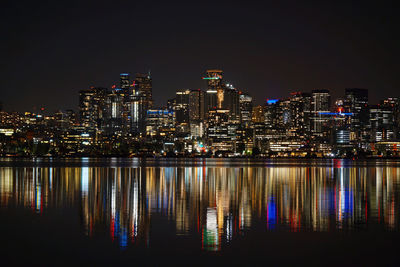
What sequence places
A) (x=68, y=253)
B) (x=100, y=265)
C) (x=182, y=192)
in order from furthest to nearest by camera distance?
1. (x=182, y=192)
2. (x=68, y=253)
3. (x=100, y=265)

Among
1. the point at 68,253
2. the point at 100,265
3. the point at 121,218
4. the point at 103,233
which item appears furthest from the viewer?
the point at 121,218

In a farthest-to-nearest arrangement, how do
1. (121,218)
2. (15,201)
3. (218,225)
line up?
(15,201), (121,218), (218,225)

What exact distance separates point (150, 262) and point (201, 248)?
7.33 feet

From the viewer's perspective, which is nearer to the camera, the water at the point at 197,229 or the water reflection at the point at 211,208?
the water at the point at 197,229

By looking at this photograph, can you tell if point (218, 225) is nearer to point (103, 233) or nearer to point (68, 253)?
point (103, 233)

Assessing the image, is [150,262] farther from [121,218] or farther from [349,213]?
[349,213]

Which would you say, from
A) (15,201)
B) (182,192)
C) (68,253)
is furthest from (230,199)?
(68,253)

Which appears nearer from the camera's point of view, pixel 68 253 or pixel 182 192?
pixel 68 253

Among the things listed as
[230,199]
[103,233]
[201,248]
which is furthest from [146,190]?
[201,248]

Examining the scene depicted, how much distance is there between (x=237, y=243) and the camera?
58.3 ft

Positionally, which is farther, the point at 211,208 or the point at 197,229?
the point at 211,208

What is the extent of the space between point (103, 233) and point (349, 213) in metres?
12.0

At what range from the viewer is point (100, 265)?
14789 mm

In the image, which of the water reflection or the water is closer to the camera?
the water
